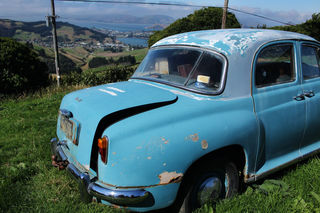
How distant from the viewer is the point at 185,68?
2814 mm

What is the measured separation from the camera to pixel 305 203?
243 centimetres

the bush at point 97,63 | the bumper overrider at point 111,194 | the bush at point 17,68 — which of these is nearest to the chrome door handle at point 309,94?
the bumper overrider at point 111,194

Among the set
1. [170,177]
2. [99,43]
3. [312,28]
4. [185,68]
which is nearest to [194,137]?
[170,177]

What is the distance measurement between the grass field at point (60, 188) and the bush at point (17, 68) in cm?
584

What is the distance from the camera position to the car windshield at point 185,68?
2532 mm

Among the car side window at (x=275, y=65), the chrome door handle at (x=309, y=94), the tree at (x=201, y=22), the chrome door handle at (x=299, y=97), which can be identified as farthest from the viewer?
the tree at (x=201, y=22)

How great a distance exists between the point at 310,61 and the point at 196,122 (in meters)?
2.16

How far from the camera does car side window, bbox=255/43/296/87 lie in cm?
270

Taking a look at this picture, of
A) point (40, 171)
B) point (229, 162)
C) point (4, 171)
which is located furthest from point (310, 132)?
point (4, 171)

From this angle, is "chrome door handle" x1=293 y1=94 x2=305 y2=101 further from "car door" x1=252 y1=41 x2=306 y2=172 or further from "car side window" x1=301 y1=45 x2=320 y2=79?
"car side window" x1=301 y1=45 x2=320 y2=79

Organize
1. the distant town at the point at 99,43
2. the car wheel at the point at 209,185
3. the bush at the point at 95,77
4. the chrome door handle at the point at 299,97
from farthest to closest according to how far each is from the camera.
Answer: the distant town at the point at 99,43, the bush at the point at 95,77, the chrome door handle at the point at 299,97, the car wheel at the point at 209,185

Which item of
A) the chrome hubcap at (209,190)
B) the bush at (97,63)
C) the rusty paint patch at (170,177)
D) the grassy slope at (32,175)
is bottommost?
the bush at (97,63)

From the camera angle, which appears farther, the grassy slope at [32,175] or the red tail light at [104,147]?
the grassy slope at [32,175]

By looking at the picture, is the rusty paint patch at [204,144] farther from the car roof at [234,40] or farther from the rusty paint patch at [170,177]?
the car roof at [234,40]
